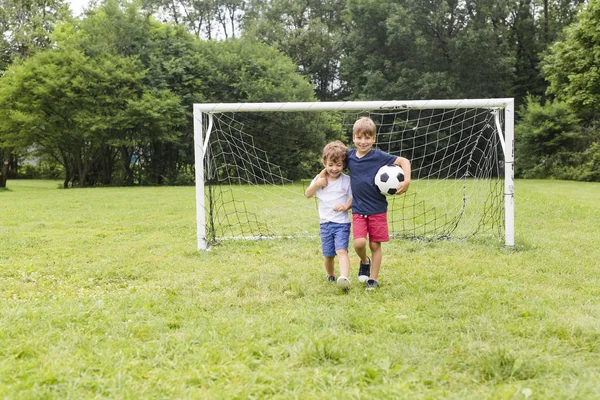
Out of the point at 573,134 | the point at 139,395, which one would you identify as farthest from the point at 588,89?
the point at 139,395

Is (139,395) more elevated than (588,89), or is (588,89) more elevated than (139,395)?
(588,89)

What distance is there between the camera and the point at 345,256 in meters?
4.40

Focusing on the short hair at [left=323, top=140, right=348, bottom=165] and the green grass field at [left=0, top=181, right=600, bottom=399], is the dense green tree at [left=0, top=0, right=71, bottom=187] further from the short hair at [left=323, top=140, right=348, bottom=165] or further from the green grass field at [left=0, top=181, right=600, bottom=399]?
the short hair at [left=323, top=140, right=348, bottom=165]

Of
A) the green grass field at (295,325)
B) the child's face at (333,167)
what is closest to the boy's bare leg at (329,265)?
the green grass field at (295,325)

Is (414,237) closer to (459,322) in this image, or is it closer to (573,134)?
(459,322)

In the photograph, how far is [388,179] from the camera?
4.41m

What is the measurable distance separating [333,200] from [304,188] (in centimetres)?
959

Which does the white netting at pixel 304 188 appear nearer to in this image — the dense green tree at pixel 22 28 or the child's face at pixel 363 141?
the child's face at pixel 363 141

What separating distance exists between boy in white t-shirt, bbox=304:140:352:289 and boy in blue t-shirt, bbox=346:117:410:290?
0.28 ft

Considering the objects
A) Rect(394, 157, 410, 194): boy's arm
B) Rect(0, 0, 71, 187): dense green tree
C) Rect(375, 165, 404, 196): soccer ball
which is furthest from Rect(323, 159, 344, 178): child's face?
Rect(0, 0, 71, 187): dense green tree

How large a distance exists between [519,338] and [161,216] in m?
8.29

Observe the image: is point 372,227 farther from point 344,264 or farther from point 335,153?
point 335,153

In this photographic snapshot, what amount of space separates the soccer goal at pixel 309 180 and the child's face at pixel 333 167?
2.15 meters

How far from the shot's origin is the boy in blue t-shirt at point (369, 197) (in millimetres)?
4465
